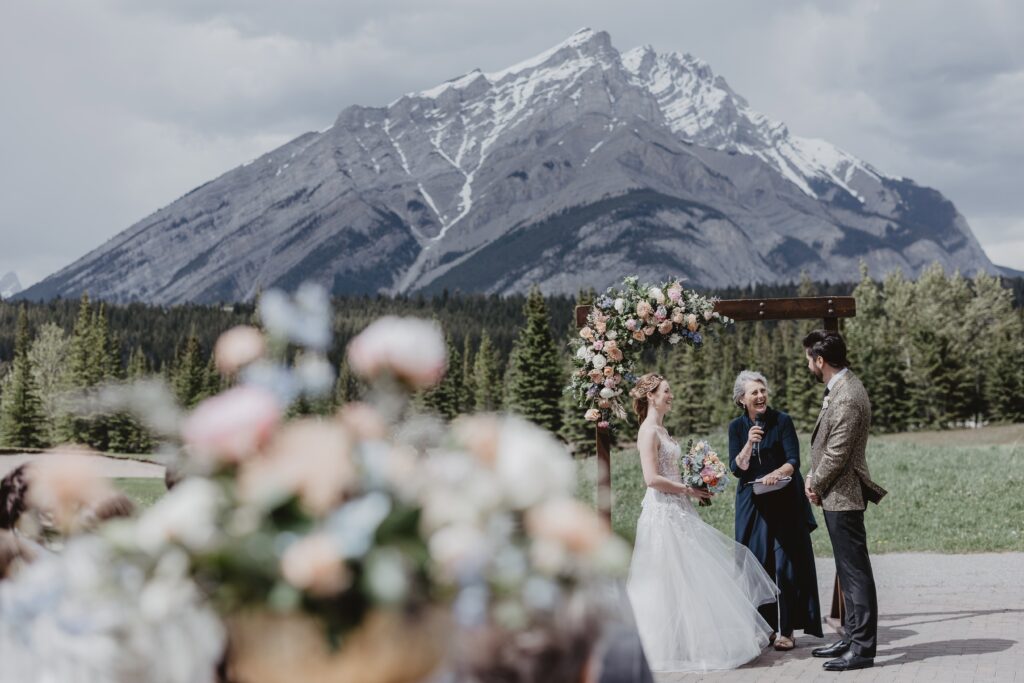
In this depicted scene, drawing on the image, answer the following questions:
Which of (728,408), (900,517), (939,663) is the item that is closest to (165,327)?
(728,408)

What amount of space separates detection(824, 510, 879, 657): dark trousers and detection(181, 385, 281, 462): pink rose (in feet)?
22.3

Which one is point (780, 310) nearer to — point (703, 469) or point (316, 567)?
point (703, 469)

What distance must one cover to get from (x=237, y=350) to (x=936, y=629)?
9.32 meters

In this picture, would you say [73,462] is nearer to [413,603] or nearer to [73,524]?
[73,524]

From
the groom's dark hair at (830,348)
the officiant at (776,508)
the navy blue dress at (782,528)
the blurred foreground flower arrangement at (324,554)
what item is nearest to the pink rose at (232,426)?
the blurred foreground flower arrangement at (324,554)

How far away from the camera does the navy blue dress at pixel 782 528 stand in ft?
28.7

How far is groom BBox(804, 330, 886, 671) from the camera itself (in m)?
7.75

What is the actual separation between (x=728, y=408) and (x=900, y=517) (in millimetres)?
54176

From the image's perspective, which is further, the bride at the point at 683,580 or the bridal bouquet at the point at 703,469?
the bridal bouquet at the point at 703,469

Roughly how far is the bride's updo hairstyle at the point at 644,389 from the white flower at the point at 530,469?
671 centimetres

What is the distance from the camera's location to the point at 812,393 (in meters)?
64.4

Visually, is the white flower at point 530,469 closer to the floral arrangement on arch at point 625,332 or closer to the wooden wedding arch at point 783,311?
the wooden wedding arch at point 783,311

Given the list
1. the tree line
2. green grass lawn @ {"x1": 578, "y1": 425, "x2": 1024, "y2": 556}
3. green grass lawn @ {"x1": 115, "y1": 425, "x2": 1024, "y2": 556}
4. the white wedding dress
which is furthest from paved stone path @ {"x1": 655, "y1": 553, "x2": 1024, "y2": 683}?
the tree line

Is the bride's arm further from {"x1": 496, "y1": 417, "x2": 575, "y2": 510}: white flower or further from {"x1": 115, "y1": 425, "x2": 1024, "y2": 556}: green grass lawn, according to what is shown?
{"x1": 496, "y1": 417, "x2": 575, "y2": 510}: white flower
